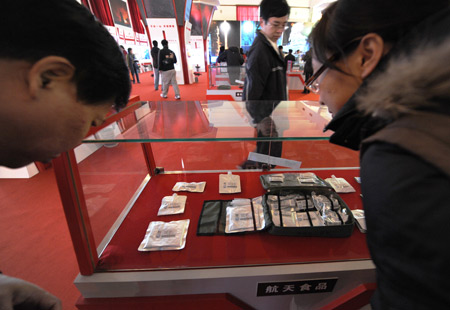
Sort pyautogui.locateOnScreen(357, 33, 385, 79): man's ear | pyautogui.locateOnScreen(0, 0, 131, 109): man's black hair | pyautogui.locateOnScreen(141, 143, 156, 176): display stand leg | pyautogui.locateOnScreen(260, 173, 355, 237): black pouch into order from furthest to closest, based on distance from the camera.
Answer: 1. pyautogui.locateOnScreen(141, 143, 156, 176): display stand leg
2. pyautogui.locateOnScreen(260, 173, 355, 237): black pouch
3. pyautogui.locateOnScreen(357, 33, 385, 79): man's ear
4. pyautogui.locateOnScreen(0, 0, 131, 109): man's black hair

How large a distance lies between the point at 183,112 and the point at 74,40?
34.7 inches

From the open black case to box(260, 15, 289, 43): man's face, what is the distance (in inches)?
58.0

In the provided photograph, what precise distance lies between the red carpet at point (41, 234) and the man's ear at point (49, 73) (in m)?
0.74

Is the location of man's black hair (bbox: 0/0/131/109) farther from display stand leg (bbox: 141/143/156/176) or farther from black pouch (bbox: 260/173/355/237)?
display stand leg (bbox: 141/143/156/176)

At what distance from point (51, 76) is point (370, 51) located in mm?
658

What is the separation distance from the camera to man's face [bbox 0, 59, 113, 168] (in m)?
0.37

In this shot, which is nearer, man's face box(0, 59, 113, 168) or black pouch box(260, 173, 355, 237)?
man's face box(0, 59, 113, 168)

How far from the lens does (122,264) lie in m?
0.91

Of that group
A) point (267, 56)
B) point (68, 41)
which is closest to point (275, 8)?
point (267, 56)

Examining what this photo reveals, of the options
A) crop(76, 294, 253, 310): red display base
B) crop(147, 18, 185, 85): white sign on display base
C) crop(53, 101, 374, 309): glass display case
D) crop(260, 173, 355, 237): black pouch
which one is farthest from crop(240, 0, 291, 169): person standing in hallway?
crop(147, 18, 185, 85): white sign on display base

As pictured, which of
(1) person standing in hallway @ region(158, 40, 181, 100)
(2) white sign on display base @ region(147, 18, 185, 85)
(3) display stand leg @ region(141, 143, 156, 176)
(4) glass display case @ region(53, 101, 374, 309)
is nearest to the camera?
(4) glass display case @ region(53, 101, 374, 309)

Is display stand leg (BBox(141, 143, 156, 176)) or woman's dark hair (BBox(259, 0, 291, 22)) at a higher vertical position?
woman's dark hair (BBox(259, 0, 291, 22))

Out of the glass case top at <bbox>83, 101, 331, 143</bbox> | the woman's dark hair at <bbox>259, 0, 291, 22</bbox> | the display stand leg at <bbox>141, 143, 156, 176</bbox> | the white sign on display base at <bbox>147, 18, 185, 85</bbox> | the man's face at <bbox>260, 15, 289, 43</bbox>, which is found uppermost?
the white sign on display base at <bbox>147, 18, 185, 85</bbox>

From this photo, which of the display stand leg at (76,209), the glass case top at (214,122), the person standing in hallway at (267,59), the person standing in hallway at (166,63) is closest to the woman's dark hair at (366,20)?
the glass case top at (214,122)
